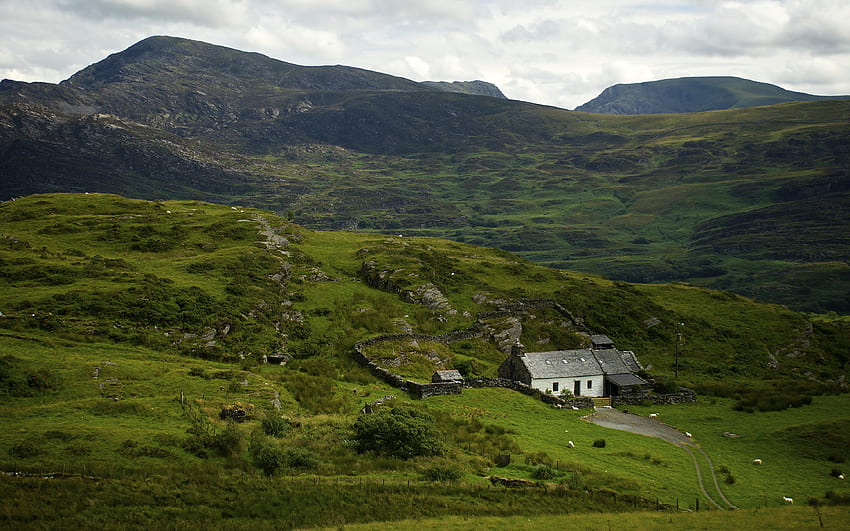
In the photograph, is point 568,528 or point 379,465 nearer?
point 568,528

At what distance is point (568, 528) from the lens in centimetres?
2391

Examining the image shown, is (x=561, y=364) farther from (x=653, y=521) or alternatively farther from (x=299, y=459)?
(x=299, y=459)

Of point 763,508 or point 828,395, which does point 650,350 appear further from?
point 763,508

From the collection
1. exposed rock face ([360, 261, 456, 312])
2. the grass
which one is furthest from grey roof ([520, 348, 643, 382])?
the grass

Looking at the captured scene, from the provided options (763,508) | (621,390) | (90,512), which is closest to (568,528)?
(763,508)

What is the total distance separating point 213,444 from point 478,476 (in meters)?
12.5

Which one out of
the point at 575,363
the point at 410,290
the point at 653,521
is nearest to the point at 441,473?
the point at 653,521

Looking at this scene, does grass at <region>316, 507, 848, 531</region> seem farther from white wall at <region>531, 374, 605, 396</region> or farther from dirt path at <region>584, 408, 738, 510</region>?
white wall at <region>531, 374, 605, 396</region>

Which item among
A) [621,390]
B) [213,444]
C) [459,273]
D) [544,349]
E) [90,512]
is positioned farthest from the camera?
[459,273]

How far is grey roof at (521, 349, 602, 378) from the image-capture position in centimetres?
5356

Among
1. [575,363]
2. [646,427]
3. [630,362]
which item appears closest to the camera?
[646,427]

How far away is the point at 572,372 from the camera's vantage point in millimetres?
54844

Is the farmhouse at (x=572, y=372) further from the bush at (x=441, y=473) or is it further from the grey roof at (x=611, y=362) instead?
the bush at (x=441, y=473)

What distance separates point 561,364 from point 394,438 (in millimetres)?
28739
